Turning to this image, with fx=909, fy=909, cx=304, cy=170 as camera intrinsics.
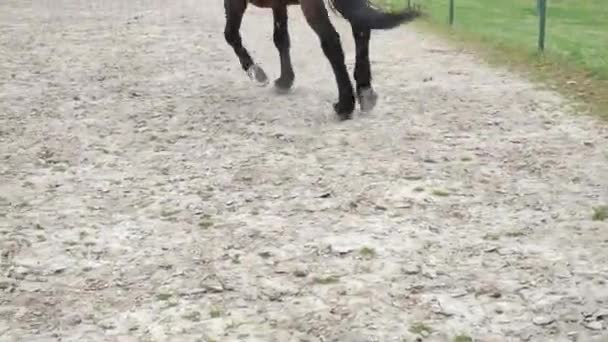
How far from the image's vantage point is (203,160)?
574 centimetres

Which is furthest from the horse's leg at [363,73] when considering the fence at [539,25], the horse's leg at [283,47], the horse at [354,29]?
the fence at [539,25]

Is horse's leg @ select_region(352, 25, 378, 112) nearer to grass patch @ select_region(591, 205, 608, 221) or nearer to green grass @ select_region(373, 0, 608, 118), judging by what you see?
green grass @ select_region(373, 0, 608, 118)

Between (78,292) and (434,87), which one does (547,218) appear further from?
(434,87)

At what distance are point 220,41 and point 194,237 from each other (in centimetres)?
744

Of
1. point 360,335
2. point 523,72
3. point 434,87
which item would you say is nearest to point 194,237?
point 360,335

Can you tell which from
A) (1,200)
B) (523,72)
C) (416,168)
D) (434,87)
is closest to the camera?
(1,200)

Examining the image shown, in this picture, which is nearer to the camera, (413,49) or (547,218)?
(547,218)

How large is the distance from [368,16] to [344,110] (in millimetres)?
749

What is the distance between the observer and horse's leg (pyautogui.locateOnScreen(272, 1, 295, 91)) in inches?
308

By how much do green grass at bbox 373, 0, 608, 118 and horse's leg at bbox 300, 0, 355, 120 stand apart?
73.5 inches

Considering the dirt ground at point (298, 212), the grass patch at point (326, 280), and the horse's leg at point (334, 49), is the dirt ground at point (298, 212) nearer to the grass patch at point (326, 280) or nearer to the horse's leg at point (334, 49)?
the grass patch at point (326, 280)

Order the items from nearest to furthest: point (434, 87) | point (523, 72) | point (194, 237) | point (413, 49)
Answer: point (194, 237) → point (434, 87) → point (523, 72) → point (413, 49)

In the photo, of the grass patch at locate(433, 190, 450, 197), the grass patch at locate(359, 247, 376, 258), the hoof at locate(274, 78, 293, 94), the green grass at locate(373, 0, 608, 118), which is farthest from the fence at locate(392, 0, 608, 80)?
the grass patch at locate(359, 247, 376, 258)

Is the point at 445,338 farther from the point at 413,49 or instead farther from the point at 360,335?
the point at 413,49
